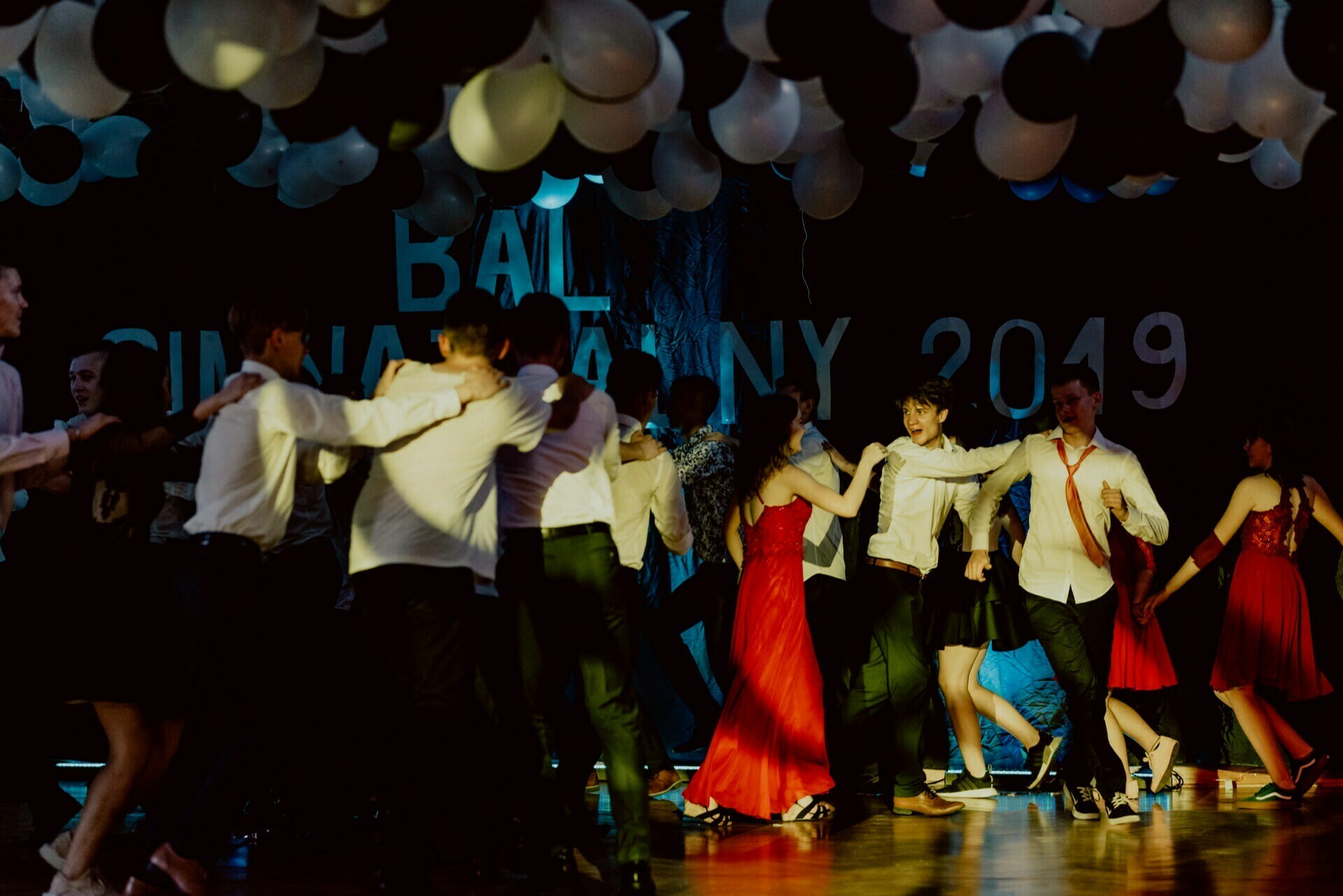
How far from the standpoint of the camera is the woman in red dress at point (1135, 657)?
251 inches

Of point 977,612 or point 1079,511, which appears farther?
point 977,612

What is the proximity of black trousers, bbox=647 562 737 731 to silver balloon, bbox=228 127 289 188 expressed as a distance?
241cm

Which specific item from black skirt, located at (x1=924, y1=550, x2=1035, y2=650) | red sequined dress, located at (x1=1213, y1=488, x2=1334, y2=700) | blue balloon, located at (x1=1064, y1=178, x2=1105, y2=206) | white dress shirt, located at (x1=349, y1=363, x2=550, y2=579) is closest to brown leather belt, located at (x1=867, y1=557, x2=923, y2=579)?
black skirt, located at (x1=924, y1=550, x2=1035, y2=650)

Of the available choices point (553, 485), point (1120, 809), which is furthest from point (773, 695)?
point (553, 485)

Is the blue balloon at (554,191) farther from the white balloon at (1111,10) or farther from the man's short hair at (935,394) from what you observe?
the white balloon at (1111,10)

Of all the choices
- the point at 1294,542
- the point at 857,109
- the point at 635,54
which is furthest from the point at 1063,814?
the point at 635,54

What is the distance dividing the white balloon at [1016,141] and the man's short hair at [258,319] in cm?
205

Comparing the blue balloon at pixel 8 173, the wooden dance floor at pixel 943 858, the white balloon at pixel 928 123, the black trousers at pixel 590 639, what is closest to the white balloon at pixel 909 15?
the white balloon at pixel 928 123

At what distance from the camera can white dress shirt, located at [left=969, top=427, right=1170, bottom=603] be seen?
5.89 meters

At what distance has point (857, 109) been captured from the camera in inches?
170

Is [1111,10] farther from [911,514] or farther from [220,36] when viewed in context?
[911,514]

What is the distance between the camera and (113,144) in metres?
6.48

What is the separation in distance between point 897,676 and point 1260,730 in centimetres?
149

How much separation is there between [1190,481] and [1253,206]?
1.19m
